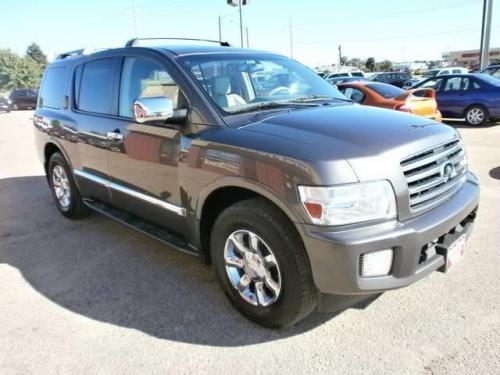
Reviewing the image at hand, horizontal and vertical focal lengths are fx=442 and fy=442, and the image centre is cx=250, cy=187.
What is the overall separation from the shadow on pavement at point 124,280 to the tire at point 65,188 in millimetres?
148

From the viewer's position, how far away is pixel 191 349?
2795mm

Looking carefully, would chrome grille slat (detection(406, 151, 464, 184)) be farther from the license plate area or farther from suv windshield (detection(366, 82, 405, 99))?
suv windshield (detection(366, 82, 405, 99))

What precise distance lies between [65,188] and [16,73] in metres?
71.9

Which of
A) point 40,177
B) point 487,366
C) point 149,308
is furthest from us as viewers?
point 40,177

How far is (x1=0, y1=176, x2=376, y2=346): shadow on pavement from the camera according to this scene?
9.89 feet

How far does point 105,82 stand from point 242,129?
1.97 metres

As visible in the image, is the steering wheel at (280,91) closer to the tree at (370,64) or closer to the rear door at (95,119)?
the rear door at (95,119)

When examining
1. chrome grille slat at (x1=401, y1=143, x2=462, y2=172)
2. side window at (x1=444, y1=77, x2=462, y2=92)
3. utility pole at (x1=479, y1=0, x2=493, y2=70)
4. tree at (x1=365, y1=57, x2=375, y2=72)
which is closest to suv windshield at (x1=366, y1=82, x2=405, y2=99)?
side window at (x1=444, y1=77, x2=462, y2=92)

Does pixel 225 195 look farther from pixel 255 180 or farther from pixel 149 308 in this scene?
pixel 149 308

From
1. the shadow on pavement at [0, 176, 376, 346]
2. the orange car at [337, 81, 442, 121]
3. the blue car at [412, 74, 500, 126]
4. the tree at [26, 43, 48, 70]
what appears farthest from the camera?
the tree at [26, 43, 48, 70]

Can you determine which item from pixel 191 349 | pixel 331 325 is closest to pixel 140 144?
pixel 191 349

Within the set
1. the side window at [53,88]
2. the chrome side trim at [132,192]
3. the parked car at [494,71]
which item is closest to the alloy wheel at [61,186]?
the chrome side trim at [132,192]

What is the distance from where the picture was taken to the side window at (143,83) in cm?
345

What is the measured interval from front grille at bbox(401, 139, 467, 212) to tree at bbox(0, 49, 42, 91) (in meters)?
73.7
